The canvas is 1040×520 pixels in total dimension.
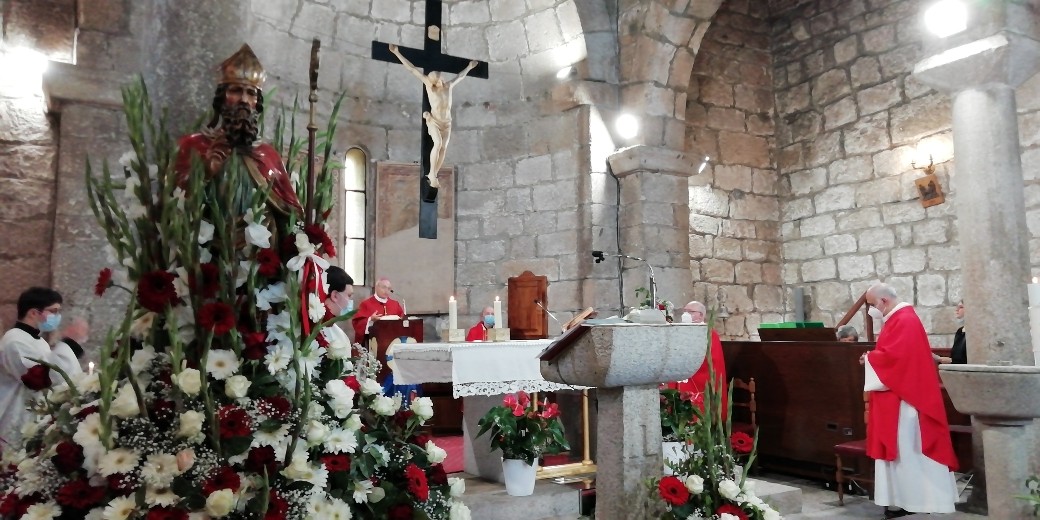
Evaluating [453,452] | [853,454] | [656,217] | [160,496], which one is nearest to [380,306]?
[453,452]

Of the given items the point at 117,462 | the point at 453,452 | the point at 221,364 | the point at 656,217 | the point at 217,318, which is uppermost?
the point at 656,217

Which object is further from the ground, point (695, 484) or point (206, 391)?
point (206, 391)

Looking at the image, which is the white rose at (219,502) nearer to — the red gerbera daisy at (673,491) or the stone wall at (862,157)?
the red gerbera daisy at (673,491)

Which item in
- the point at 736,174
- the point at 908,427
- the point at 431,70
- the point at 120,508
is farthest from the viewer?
the point at 736,174

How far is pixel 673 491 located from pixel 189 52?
8.06ft

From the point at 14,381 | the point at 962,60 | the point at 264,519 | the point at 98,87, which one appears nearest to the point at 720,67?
the point at 962,60

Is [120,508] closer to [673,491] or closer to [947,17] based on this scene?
[673,491]

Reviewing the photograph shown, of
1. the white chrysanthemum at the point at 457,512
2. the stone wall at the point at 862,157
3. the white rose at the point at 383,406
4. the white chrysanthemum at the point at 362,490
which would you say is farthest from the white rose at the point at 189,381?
the stone wall at the point at 862,157

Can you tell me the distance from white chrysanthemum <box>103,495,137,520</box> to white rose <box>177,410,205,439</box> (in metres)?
0.19

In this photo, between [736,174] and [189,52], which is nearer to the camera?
[189,52]

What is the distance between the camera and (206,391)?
1931 millimetres

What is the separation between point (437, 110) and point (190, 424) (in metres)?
6.18

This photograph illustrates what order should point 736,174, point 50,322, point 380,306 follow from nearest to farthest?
point 50,322 < point 380,306 < point 736,174

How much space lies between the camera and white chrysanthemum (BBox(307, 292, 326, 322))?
2209mm
